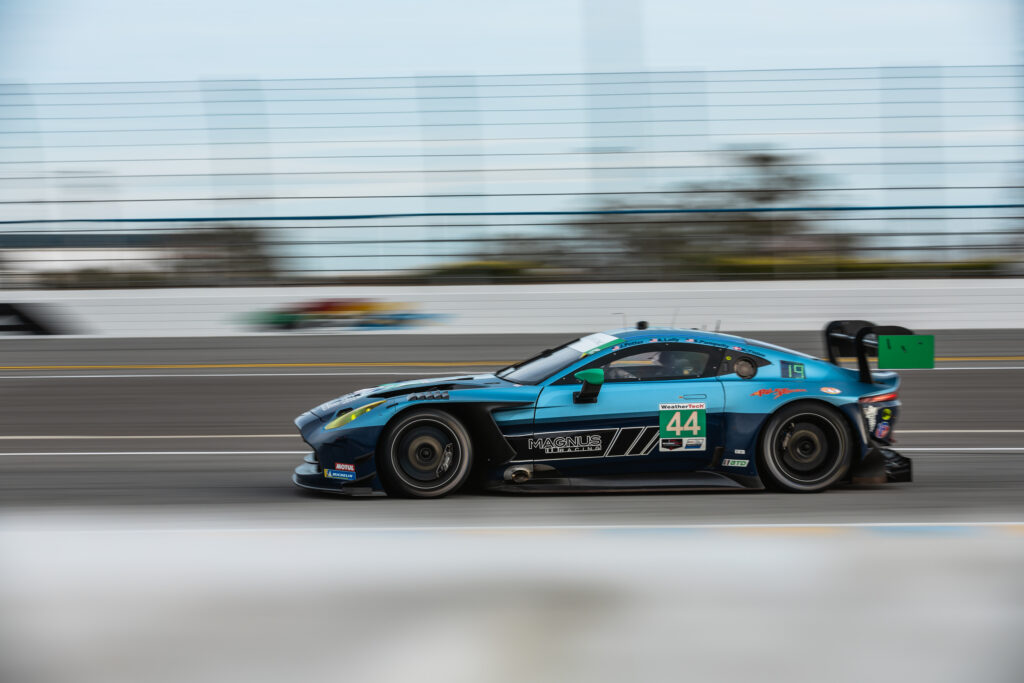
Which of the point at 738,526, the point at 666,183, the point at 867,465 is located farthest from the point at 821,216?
the point at 738,526

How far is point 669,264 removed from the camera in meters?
15.5

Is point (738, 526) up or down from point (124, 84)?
down

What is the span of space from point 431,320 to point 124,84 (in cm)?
627

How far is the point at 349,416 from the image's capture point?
635cm

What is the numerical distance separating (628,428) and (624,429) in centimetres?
2

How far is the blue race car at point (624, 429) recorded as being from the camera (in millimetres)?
6285

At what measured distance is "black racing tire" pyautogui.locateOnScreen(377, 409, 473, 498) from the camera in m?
6.30

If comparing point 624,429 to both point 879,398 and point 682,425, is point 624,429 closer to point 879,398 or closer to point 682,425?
point 682,425

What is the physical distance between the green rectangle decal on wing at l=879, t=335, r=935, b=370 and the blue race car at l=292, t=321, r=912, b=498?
0.59 ft

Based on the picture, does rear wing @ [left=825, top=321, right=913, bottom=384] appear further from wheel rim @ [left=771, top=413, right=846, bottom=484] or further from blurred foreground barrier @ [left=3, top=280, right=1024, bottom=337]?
blurred foreground barrier @ [left=3, top=280, right=1024, bottom=337]

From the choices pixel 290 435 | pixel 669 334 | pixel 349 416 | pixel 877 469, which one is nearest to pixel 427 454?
pixel 349 416

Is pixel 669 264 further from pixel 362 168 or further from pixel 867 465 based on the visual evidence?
pixel 867 465

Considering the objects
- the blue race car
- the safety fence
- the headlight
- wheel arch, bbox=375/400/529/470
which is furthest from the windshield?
the safety fence

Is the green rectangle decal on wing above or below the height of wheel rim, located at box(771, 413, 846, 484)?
above
